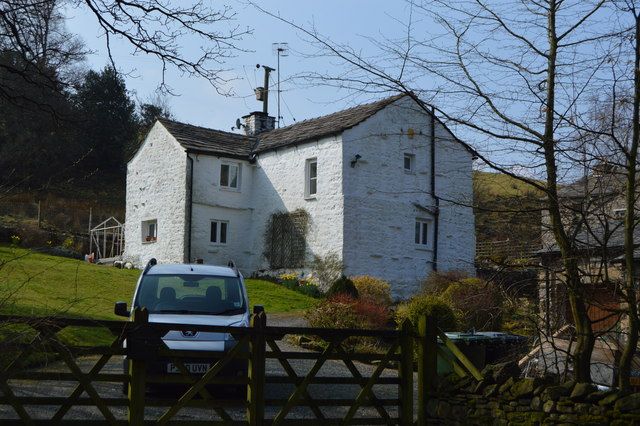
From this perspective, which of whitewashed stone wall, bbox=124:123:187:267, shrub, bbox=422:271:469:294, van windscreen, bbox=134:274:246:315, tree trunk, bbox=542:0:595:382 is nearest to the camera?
tree trunk, bbox=542:0:595:382

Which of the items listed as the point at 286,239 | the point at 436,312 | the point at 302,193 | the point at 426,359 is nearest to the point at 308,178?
the point at 302,193

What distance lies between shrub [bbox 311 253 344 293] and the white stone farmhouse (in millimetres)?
283

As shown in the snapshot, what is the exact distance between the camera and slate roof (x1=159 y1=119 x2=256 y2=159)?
35.2m

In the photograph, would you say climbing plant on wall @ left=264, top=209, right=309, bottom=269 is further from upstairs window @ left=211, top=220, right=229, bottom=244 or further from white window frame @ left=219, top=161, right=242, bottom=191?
white window frame @ left=219, top=161, right=242, bottom=191

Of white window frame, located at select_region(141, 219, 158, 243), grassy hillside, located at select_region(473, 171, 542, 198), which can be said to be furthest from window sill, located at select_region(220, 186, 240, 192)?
grassy hillside, located at select_region(473, 171, 542, 198)

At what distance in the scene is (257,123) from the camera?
133 ft

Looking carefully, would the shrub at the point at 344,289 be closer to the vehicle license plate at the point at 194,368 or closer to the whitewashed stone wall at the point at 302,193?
the whitewashed stone wall at the point at 302,193

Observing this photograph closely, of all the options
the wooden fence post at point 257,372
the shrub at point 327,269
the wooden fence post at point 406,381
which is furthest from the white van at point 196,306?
the shrub at point 327,269

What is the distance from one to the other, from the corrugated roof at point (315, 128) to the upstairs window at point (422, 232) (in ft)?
15.9

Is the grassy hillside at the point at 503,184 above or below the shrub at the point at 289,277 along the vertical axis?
above

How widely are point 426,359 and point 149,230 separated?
1103 inches

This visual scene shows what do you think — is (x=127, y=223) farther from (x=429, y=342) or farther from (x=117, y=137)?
(x=429, y=342)

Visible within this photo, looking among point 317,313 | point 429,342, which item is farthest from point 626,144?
point 317,313

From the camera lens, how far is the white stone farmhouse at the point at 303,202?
32.2 metres
